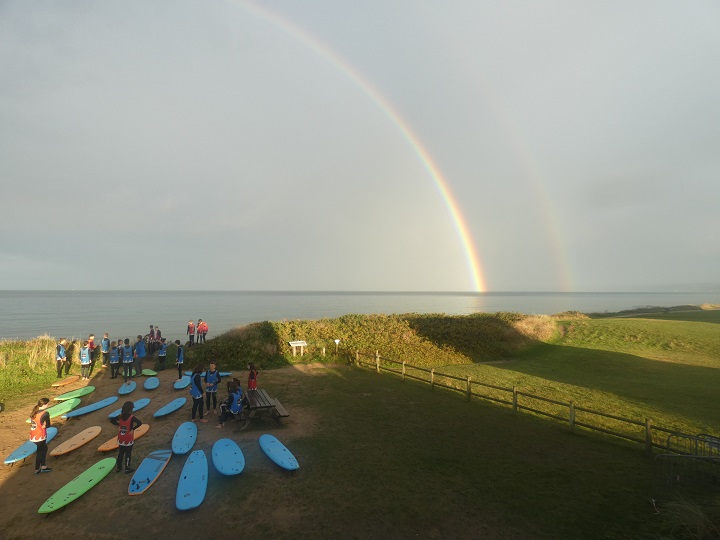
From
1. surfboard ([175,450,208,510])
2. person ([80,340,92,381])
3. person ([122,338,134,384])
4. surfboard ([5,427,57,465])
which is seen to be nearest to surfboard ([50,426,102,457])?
surfboard ([5,427,57,465])

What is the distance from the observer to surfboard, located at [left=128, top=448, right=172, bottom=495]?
819cm

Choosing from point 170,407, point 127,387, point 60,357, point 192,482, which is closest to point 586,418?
point 192,482

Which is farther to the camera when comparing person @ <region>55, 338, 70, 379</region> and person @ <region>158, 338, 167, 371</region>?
person @ <region>158, 338, 167, 371</region>

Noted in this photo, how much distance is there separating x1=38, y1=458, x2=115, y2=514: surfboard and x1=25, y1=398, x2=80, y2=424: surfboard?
5604mm

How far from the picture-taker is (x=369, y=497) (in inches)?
317

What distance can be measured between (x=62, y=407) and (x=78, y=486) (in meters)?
7.63

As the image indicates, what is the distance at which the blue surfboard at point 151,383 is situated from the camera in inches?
655

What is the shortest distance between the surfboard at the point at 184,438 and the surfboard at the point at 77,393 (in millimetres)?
7009

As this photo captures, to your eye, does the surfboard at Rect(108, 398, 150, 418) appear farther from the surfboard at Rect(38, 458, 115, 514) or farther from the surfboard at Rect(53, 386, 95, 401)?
the surfboard at Rect(38, 458, 115, 514)

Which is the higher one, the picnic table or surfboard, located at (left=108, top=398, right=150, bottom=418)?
the picnic table

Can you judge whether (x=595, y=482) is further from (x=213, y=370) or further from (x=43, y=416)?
(x=43, y=416)

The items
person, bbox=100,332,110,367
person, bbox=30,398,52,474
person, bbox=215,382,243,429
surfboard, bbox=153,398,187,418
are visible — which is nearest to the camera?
person, bbox=30,398,52,474

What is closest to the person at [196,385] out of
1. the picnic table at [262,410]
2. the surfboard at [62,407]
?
the picnic table at [262,410]

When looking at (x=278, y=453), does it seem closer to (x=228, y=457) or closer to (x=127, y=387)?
(x=228, y=457)
